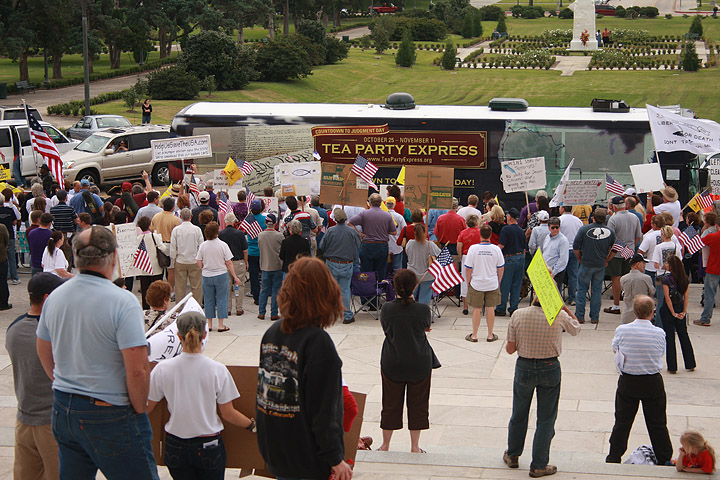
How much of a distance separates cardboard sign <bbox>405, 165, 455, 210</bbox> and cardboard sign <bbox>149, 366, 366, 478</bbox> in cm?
891

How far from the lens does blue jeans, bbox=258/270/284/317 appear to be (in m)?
13.4

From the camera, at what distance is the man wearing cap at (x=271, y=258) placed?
13234 millimetres

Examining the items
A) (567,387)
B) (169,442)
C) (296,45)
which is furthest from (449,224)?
(296,45)

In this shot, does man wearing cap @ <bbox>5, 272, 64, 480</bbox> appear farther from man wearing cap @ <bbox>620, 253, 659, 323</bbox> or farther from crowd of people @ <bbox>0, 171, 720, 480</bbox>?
man wearing cap @ <bbox>620, 253, 659, 323</bbox>

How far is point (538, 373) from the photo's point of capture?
713cm

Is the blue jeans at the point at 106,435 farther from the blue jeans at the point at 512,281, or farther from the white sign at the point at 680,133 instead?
the white sign at the point at 680,133

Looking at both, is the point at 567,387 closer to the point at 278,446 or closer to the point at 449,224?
the point at 449,224

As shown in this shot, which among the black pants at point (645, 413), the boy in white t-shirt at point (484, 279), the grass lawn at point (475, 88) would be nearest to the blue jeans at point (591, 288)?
the boy in white t-shirt at point (484, 279)

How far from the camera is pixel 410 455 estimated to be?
7379mm

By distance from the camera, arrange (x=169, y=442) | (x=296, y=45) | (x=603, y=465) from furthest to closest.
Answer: (x=296, y=45) < (x=603, y=465) < (x=169, y=442)

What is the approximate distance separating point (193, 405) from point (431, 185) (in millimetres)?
9624

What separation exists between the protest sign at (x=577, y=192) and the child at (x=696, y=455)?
8.26 m

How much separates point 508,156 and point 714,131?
4.53 meters

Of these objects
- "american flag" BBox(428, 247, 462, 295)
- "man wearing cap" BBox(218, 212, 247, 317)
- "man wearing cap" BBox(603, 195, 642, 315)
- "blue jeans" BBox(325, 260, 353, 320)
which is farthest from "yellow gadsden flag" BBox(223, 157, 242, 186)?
"man wearing cap" BBox(603, 195, 642, 315)
